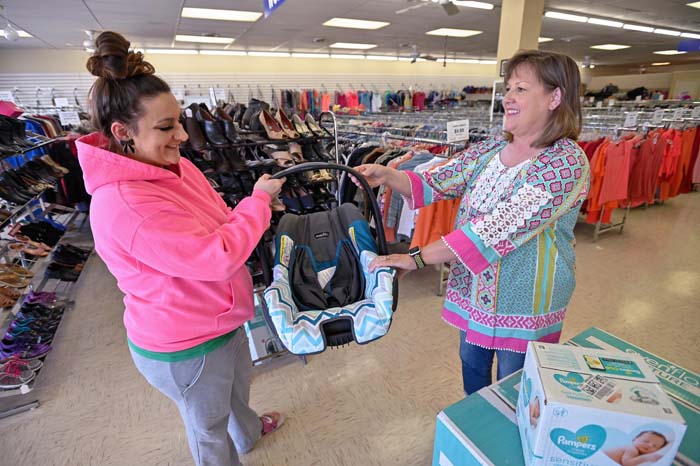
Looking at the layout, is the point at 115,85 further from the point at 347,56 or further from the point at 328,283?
the point at 347,56

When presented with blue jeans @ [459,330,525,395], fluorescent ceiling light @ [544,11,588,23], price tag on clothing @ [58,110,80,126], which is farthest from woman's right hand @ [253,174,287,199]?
fluorescent ceiling light @ [544,11,588,23]

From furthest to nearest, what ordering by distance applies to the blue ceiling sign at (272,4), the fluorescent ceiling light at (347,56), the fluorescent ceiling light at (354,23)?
1. the fluorescent ceiling light at (347,56)
2. the fluorescent ceiling light at (354,23)
3. the blue ceiling sign at (272,4)

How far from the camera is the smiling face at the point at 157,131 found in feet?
3.17

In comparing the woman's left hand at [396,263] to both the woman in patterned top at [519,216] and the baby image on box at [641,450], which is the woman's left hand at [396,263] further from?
the baby image on box at [641,450]

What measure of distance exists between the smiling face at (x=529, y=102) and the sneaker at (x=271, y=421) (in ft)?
6.05

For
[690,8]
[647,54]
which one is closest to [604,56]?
[647,54]

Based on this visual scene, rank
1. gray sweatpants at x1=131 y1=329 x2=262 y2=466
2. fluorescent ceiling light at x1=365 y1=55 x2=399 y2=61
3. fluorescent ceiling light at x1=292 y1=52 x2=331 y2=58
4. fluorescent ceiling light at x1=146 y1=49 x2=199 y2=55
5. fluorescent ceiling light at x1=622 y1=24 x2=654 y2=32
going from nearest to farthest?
1. gray sweatpants at x1=131 y1=329 x2=262 y2=466
2. fluorescent ceiling light at x1=622 y1=24 x2=654 y2=32
3. fluorescent ceiling light at x1=146 y1=49 x2=199 y2=55
4. fluorescent ceiling light at x1=292 y1=52 x2=331 y2=58
5. fluorescent ceiling light at x1=365 y1=55 x2=399 y2=61

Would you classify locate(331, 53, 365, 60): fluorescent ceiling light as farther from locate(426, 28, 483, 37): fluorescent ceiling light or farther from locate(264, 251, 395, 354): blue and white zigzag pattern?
locate(264, 251, 395, 354): blue and white zigzag pattern

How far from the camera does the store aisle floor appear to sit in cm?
183

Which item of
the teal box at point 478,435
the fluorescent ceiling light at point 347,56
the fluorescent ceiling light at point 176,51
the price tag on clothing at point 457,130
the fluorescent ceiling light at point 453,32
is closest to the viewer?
the teal box at point 478,435

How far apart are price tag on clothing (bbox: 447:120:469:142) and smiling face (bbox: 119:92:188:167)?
93.5 inches

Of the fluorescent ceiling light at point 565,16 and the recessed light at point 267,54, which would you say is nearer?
the fluorescent ceiling light at point 565,16

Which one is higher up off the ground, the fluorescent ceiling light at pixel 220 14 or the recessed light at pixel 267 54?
the recessed light at pixel 267 54

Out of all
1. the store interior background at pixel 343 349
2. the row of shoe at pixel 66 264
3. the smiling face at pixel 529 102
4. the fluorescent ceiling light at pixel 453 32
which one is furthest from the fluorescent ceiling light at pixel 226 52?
the smiling face at pixel 529 102
